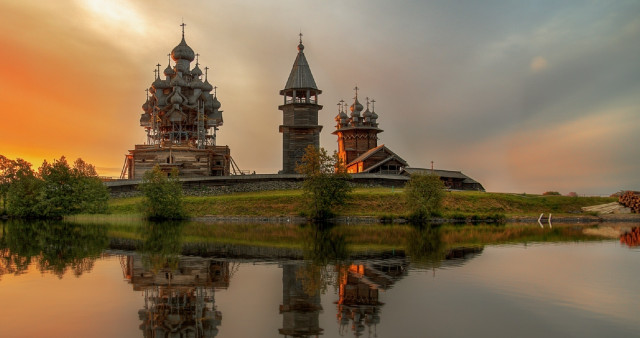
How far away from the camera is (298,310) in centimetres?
984

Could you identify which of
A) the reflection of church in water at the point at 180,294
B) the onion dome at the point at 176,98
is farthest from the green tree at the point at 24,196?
the reflection of church in water at the point at 180,294

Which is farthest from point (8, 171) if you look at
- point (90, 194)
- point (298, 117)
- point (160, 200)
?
point (298, 117)

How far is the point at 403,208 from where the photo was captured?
48312mm

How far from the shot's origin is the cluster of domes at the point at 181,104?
227 feet

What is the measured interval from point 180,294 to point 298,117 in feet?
170

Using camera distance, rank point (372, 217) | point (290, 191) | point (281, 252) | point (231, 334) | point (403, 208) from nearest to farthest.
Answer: point (231, 334)
point (281, 252)
point (372, 217)
point (403, 208)
point (290, 191)

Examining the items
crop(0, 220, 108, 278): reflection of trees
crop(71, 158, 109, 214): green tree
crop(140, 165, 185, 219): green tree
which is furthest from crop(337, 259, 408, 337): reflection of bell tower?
crop(71, 158, 109, 214): green tree

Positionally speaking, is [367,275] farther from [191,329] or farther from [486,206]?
[486,206]

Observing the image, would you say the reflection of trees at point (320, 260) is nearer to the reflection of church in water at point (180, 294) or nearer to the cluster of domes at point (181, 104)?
the reflection of church in water at point (180, 294)

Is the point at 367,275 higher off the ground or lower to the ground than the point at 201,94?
lower

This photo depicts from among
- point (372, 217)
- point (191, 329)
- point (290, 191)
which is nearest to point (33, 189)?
point (290, 191)

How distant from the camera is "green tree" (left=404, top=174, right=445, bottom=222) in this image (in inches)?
1719

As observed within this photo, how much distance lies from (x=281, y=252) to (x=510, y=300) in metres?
10.4

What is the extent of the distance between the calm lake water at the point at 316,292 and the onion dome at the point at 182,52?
58698 millimetres
